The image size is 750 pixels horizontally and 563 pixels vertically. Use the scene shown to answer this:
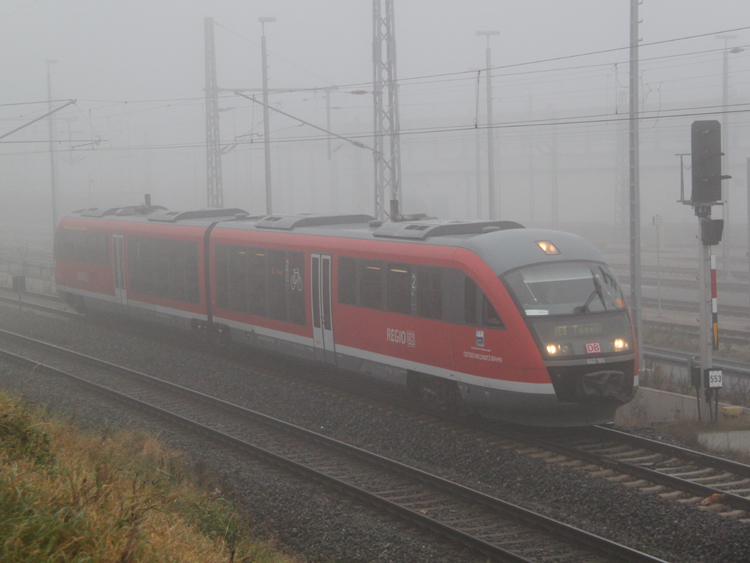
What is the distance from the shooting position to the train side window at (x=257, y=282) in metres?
15.1

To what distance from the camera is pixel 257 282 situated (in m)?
15.2

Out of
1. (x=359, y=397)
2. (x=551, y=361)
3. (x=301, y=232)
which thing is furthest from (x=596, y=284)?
(x=301, y=232)

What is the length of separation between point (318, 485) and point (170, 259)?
1021 cm

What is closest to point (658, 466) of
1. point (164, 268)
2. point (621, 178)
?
point (164, 268)

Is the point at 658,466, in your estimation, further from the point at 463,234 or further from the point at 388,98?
the point at 388,98

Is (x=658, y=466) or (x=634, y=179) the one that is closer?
(x=658, y=466)

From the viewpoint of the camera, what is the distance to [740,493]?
334 inches

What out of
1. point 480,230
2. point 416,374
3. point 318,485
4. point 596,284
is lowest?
point 318,485

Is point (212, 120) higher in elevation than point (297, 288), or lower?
higher

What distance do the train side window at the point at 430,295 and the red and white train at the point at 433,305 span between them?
2cm

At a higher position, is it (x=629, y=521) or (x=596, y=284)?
(x=596, y=284)

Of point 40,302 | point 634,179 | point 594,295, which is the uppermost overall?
point 634,179

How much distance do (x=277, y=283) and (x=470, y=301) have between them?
17.1 ft

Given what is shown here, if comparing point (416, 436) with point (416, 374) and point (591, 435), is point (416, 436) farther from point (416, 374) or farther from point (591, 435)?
point (591, 435)
